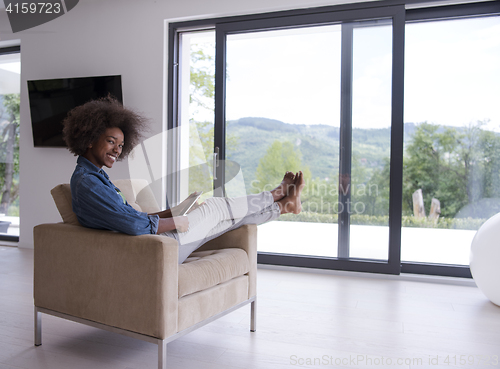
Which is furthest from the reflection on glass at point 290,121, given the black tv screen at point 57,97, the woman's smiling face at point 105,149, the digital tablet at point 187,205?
the woman's smiling face at point 105,149

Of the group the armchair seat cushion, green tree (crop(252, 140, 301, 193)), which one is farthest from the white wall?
the armchair seat cushion

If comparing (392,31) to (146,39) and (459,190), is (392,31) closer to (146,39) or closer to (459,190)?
(459,190)

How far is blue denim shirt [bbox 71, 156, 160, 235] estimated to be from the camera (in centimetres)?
165

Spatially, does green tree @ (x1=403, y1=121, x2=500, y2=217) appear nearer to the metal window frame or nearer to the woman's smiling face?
the metal window frame

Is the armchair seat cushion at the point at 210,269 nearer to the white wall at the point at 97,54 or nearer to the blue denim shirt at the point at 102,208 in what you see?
the blue denim shirt at the point at 102,208

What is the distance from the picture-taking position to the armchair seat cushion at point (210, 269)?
1705mm

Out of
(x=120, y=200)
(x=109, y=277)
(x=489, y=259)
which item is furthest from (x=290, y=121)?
(x=109, y=277)

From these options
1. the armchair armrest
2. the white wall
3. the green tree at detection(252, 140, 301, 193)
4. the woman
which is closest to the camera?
the armchair armrest

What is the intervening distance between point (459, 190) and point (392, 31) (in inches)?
58.3

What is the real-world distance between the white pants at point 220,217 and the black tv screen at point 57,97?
2.45 m

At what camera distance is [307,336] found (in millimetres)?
2086

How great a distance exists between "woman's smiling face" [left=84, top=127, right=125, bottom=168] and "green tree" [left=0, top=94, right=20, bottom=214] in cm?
363

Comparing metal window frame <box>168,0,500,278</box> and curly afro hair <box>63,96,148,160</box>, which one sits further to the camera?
metal window frame <box>168,0,500,278</box>

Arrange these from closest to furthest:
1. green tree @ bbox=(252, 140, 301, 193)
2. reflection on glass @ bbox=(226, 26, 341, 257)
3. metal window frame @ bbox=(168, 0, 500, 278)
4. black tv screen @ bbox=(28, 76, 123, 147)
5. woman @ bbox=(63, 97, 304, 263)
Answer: woman @ bbox=(63, 97, 304, 263), metal window frame @ bbox=(168, 0, 500, 278), reflection on glass @ bbox=(226, 26, 341, 257), green tree @ bbox=(252, 140, 301, 193), black tv screen @ bbox=(28, 76, 123, 147)
